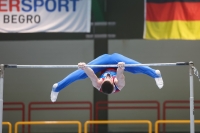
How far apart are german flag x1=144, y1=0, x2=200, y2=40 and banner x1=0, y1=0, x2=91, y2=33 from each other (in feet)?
4.02

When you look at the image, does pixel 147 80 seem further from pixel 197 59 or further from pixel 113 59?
pixel 113 59

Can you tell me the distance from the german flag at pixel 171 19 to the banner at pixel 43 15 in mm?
1226

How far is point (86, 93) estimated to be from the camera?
35.4 ft

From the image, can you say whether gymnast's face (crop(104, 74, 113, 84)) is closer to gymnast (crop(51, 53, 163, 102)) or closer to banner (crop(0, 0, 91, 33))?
gymnast (crop(51, 53, 163, 102))

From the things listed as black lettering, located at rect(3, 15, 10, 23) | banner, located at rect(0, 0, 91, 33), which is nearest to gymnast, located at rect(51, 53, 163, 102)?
banner, located at rect(0, 0, 91, 33)

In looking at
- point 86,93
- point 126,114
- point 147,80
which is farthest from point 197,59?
point 86,93

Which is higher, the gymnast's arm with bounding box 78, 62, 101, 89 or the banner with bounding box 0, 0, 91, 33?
the banner with bounding box 0, 0, 91, 33

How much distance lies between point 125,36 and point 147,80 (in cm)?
127

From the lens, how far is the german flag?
818 cm

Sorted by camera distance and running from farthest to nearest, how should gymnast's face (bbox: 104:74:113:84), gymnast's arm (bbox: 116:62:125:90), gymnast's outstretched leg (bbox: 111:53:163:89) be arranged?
gymnast's outstretched leg (bbox: 111:53:163:89) < gymnast's face (bbox: 104:74:113:84) < gymnast's arm (bbox: 116:62:125:90)

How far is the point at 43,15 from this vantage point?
320 inches

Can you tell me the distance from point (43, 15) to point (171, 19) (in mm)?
2514

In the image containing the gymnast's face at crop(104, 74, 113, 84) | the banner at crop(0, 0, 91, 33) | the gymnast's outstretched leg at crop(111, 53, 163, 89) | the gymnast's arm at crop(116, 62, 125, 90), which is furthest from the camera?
the banner at crop(0, 0, 91, 33)

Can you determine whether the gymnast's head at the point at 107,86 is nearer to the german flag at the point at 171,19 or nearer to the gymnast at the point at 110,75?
the gymnast at the point at 110,75
